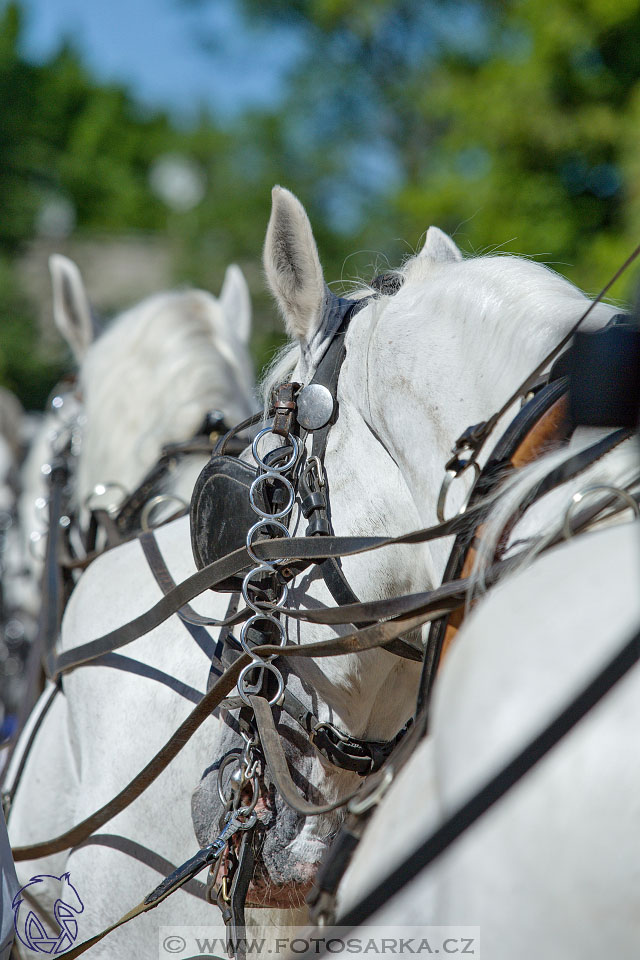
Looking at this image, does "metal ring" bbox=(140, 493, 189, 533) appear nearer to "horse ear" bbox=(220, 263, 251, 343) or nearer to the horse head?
the horse head

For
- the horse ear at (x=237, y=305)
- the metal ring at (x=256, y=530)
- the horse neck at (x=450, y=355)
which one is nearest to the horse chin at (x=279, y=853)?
the metal ring at (x=256, y=530)

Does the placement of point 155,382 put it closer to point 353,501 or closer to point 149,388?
point 149,388

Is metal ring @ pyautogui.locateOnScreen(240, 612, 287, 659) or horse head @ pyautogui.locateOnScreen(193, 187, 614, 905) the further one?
metal ring @ pyautogui.locateOnScreen(240, 612, 287, 659)

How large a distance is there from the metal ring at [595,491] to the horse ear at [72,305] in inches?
101

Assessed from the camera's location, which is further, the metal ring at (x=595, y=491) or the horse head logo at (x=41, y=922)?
the horse head logo at (x=41, y=922)

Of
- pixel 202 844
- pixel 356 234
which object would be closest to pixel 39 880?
pixel 202 844

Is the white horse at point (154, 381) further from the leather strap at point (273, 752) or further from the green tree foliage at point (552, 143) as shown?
the green tree foliage at point (552, 143)

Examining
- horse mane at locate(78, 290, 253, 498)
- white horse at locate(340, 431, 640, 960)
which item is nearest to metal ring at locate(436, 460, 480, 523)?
white horse at locate(340, 431, 640, 960)

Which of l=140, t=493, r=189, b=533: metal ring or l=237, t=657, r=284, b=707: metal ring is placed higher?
l=237, t=657, r=284, b=707: metal ring

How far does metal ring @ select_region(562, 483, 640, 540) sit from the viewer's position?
0.95 meters

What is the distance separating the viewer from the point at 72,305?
321cm

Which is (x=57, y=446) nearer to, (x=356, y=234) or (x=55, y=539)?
(x=55, y=539)

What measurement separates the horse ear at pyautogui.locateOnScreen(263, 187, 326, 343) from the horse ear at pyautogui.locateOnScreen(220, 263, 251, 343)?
4.87 feet

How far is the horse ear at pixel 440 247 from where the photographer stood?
165cm
